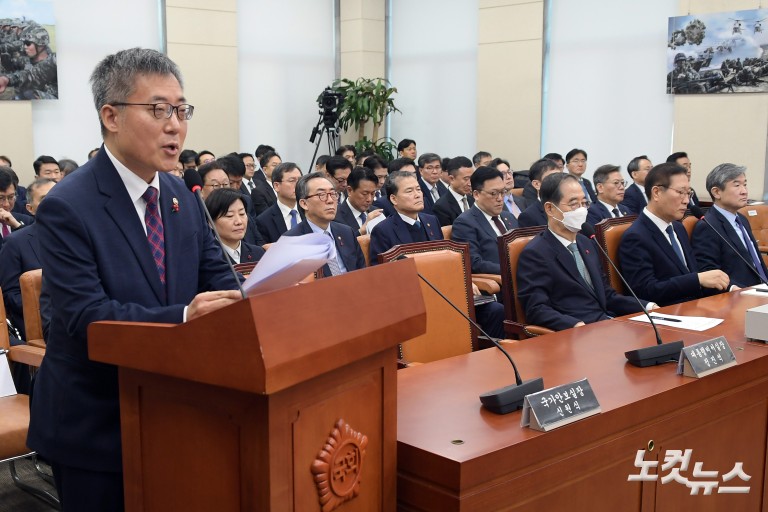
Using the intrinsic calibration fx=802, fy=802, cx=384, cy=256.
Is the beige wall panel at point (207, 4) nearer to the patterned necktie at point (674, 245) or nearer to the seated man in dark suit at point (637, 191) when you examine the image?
the seated man in dark suit at point (637, 191)

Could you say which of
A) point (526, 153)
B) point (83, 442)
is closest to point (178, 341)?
point (83, 442)

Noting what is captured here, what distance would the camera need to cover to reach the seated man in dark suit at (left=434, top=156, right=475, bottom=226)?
6.57 m

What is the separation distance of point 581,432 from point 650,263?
239 centimetres

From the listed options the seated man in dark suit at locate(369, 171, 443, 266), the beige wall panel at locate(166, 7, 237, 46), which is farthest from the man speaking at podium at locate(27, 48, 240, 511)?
the beige wall panel at locate(166, 7, 237, 46)

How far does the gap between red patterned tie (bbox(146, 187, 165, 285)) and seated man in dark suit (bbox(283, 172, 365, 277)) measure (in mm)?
2560

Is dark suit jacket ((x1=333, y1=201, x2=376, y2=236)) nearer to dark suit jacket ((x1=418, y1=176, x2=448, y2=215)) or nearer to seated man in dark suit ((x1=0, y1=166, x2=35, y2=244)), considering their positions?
dark suit jacket ((x1=418, y1=176, x2=448, y2=215))

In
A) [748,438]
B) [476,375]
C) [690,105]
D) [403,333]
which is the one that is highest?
[690,105]

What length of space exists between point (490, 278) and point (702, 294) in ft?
3.60

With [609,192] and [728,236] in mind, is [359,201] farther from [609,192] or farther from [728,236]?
[728,236]

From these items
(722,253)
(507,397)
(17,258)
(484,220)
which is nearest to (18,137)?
(17,258)

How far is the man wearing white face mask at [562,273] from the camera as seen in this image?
3.33 m

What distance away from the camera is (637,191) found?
23.3 ft

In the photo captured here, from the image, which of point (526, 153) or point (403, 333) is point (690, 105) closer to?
point (526, 153)

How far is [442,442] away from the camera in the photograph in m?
1.55
